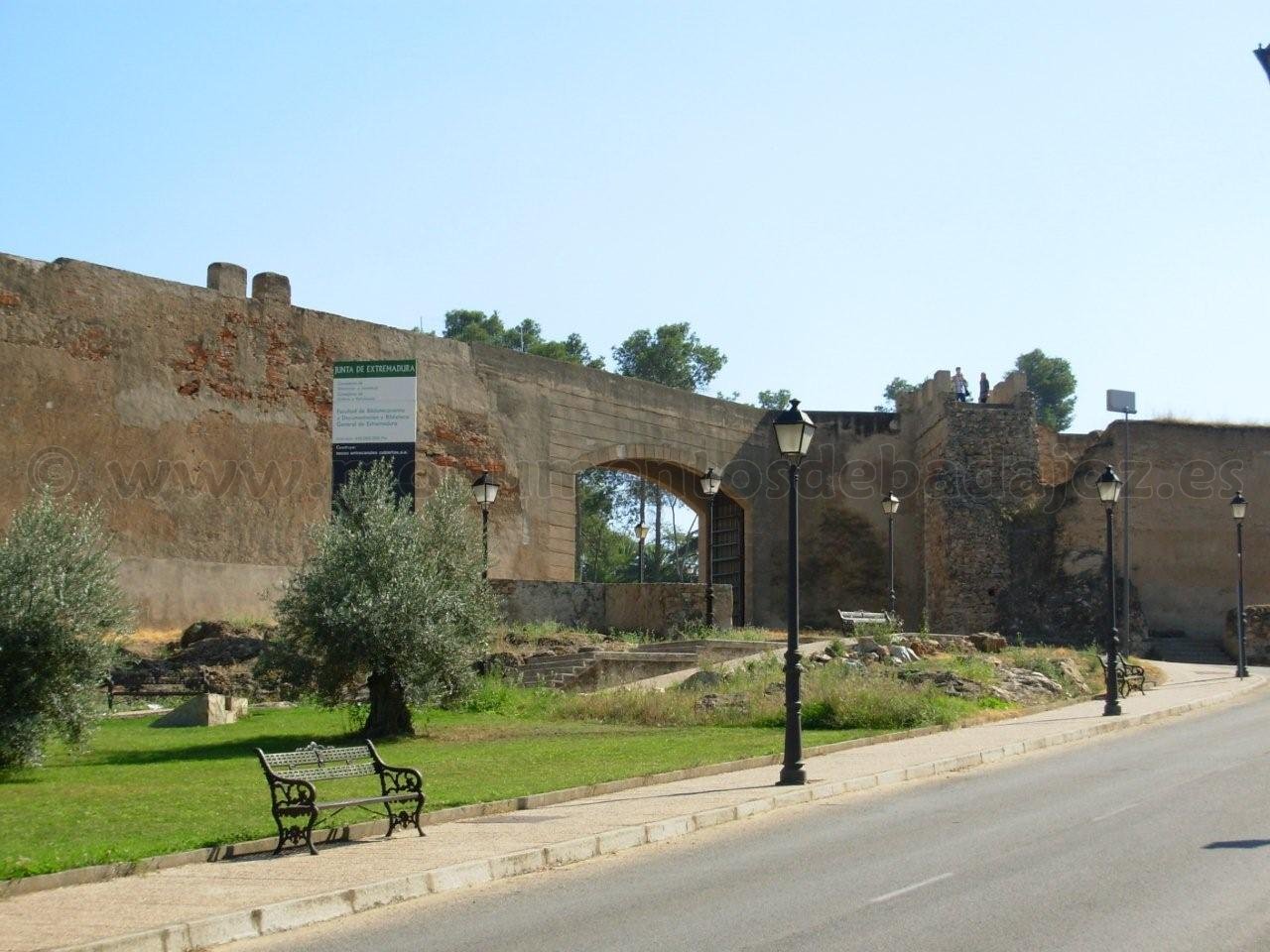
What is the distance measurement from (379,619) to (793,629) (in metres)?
6.06

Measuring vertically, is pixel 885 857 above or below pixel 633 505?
below

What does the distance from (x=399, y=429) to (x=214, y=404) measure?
12.3 ft

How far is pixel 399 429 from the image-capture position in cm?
2809

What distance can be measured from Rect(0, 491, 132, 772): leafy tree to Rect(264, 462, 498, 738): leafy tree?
325 cm

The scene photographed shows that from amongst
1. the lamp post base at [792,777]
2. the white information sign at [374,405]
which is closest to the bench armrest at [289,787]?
the lamp post base at [792,777]

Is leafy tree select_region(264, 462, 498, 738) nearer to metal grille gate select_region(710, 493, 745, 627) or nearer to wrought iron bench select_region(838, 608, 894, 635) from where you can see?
wrought iron bench select_region(838, 608, 894, 635)

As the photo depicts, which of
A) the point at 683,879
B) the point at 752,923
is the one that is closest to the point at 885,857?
the point at 683,879

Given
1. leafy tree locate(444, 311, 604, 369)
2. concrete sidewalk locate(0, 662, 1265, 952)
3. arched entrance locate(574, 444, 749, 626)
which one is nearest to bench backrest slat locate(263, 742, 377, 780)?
concrete sidewalk locate(0, 662, 1265, 952)

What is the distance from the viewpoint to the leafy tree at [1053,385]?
Result: 8319 cm

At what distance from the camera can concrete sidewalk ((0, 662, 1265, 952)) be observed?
7.71 meters

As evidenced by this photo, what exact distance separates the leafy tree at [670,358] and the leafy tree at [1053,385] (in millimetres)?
20684

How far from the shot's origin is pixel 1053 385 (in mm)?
84125

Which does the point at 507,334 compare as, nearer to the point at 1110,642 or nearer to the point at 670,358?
the point at 670,358

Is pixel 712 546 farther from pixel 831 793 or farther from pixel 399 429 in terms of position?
pixel 831 793
